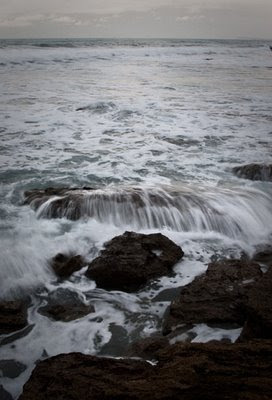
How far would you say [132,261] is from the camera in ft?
16.7

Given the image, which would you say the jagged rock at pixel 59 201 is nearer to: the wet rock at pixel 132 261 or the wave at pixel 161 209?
the wave at pixel 161 209

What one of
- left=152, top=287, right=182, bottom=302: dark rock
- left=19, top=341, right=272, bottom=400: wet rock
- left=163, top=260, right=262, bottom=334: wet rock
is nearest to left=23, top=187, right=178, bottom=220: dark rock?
left=152, top=287, right=182, bottom=302: dark rock

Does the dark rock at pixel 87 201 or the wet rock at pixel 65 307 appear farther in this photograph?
the dark rock at pixel 87 201

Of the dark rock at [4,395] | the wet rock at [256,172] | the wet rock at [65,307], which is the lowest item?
the dark rock at [4,395]

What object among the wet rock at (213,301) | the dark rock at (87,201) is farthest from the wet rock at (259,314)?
the dark rock at (87,201)

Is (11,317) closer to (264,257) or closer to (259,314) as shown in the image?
(259,314)

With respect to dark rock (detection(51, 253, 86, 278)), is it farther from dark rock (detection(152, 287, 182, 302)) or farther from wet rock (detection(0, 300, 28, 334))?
dark rock (detection(152, 287, 182, 302))

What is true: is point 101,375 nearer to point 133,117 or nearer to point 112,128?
point 112,128

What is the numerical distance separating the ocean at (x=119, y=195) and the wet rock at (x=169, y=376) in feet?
2.69

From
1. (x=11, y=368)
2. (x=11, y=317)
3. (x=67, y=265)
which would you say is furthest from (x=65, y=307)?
(x=11, y=368)

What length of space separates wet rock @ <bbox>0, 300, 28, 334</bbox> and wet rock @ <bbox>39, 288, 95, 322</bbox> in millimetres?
276

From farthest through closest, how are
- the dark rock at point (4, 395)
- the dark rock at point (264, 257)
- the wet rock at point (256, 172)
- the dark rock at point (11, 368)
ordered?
the wet rock at point (256, 172), the dark rock at point (264, 257), the dark rock at point (11, 368), the dark rock at point (4, 395)

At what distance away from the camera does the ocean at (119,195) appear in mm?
4426

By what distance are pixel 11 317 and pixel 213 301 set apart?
87.0 inches
